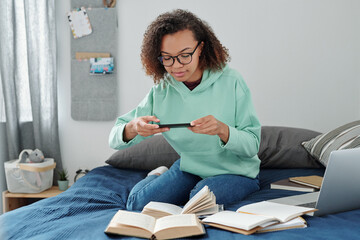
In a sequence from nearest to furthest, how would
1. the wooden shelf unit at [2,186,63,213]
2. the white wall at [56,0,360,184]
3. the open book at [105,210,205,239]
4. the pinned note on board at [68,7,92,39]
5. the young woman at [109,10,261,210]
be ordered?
1. the open book at [105,210,205,239]
2. the young woman at [109,10,261,210]
3. the wooden shelf unit at [2,186,63,213]
4. the white wall at [56,0,360,184]
5. the pinned note on board at [68,7,92,39]

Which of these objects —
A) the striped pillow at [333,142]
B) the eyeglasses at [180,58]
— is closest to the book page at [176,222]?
the eyeglasses at [180,58]

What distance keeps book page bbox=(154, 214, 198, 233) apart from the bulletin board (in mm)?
1791

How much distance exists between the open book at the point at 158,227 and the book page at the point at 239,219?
55 mm

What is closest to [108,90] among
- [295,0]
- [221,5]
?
[221,5]

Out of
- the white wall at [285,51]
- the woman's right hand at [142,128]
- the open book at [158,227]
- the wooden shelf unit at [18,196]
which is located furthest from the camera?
the white wall at [285,51]

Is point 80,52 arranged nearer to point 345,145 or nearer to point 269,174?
point 269,174

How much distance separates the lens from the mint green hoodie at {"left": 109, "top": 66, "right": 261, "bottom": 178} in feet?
4.97

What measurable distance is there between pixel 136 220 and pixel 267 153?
1.22m

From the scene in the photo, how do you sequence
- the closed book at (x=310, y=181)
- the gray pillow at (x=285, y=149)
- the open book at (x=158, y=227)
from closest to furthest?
1. the open book at (x=158, y=227)
2. the closed book at (x=310, y=181)
3. the gray pillow at (x=285, y=149)

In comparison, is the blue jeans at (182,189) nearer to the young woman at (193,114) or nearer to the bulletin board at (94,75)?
the young woman at (193,114)

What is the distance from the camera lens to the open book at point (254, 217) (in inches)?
39.8

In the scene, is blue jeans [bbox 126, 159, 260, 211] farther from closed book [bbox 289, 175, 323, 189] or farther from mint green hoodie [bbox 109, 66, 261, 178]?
closed book [bbox 289, 175, 323, 189]

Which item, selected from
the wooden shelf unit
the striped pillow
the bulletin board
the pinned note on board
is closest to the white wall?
the bulletin board

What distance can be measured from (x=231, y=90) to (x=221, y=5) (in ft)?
4.28
